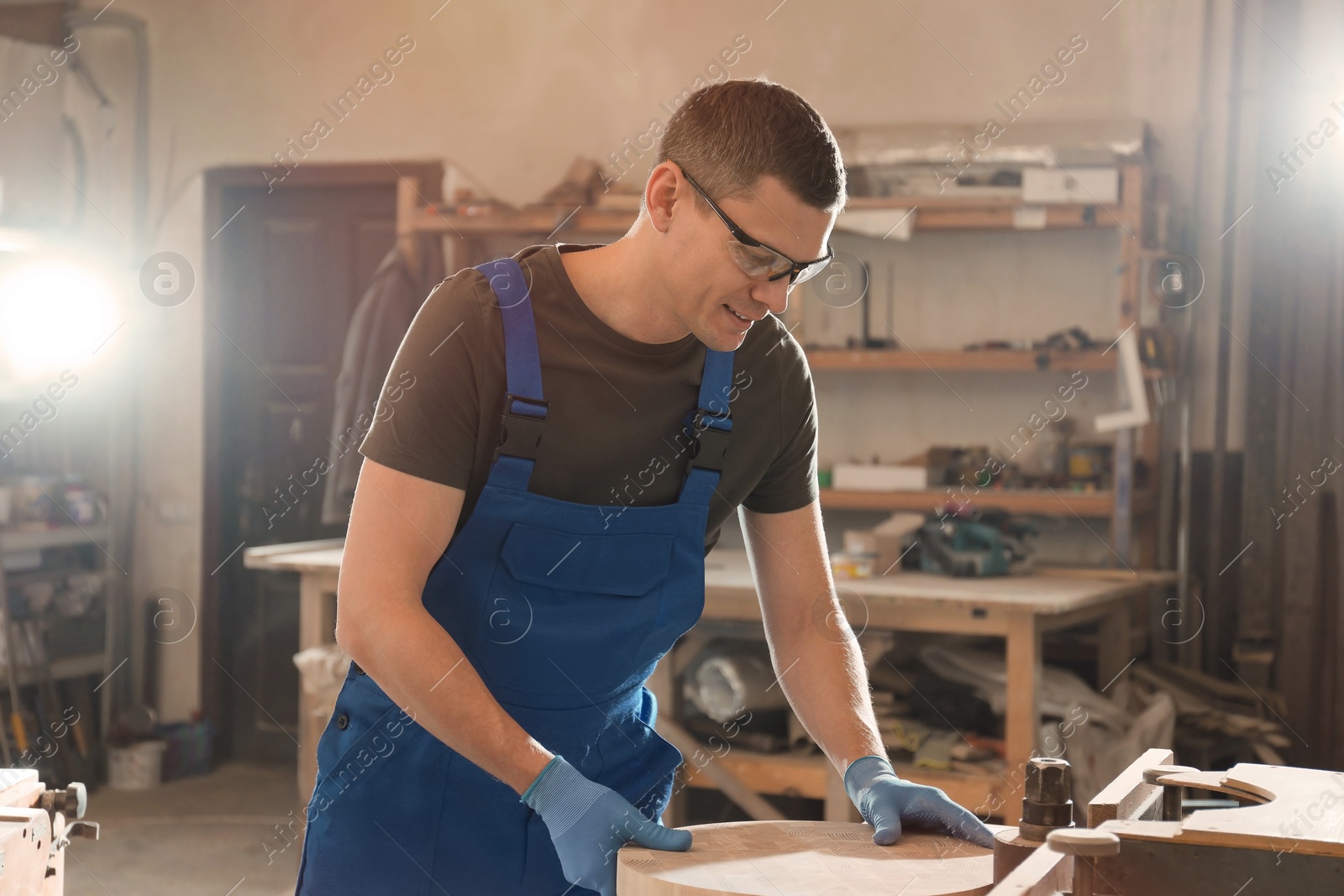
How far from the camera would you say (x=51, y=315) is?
16.1 feet

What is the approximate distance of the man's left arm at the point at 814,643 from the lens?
152 centimetres

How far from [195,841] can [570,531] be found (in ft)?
10.7

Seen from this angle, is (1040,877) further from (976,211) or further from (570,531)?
(976,211)

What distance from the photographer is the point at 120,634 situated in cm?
508

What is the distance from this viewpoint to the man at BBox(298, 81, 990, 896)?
4.25 feet

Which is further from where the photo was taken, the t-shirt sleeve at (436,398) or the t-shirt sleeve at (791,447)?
the t-shirt sleeve at (791,447)

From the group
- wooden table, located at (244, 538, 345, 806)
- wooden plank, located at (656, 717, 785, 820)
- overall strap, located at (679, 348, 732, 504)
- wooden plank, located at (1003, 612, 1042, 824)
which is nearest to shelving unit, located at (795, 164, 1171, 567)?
wooden plank, located at (1003, 612, 1042, 824)

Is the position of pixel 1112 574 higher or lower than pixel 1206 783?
lower

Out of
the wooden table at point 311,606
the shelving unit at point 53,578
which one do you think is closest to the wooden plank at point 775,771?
the wooden table at point 311,606

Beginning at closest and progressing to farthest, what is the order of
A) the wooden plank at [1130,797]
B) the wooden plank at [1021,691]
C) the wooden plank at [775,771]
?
1. the wooden plank at [1130,797]
2. the wooden plank at [1021,691]
3. the wooden plank at [775,771]

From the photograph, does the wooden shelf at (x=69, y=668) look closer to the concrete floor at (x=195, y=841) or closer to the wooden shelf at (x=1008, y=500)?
the concrete floor at (x=195, y=841)

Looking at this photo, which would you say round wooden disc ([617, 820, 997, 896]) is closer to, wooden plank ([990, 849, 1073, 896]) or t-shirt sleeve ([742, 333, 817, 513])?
wooden plank ([990, 849, 1073, 896])

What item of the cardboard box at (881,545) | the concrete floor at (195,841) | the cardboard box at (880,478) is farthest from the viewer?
the cardboard box at (880,478)

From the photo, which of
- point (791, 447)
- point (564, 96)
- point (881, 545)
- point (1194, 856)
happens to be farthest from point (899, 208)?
point (1194, 856)
